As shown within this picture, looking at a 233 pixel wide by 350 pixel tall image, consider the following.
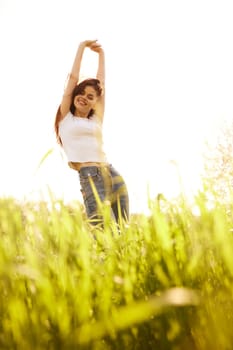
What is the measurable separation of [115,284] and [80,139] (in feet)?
8.96

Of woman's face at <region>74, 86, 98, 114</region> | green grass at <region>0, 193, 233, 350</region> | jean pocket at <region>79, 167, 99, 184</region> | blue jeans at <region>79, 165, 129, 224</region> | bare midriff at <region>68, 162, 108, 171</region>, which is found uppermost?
→ woman's face at <region>74, 86, 98, 114</region>

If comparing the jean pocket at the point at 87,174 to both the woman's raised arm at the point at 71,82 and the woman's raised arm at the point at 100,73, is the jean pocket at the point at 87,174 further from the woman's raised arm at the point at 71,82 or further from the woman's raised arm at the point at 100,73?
the woman's raised arm at the point at 100,73

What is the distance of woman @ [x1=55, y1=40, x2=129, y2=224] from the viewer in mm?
3521

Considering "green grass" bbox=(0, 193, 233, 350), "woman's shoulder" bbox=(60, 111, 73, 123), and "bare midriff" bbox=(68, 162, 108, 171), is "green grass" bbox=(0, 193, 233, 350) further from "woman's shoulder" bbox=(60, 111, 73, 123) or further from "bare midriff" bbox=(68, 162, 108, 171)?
"woman's shoulder" bbox=(60, 111, 73, 123)

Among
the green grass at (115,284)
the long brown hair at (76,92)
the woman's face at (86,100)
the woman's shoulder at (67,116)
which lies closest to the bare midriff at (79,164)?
the long brown hair at (76,92)

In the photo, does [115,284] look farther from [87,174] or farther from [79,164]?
[79,164]

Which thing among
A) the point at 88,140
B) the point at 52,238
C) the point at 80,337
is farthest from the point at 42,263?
the point at 88,140

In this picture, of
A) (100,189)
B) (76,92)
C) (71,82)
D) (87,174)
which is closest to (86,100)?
(76,92)

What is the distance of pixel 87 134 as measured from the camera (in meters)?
3.81

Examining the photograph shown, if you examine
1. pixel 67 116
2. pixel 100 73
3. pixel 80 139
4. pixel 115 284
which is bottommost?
pixel 115 284

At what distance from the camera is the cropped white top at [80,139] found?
370 centimetres

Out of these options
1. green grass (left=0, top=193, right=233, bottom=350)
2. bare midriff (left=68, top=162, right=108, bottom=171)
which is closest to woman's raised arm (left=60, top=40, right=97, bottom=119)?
bare midriff (left=68, top=162, right=108, bottom=171)

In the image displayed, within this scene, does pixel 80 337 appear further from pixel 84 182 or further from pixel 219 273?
pixel 84 182

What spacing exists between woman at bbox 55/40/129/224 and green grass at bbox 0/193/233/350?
2.12m
